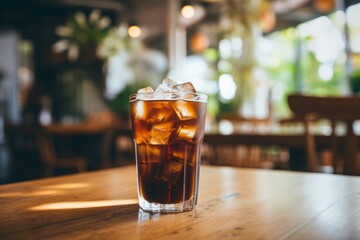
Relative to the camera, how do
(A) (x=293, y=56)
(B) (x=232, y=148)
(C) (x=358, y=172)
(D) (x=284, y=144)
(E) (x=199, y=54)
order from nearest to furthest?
(C) (x=358, y=172) → (D) (x=284, y=144) → (B) (x=232, y=148) → (A) (x=293, y=56) → (E) (x=199, y=54)

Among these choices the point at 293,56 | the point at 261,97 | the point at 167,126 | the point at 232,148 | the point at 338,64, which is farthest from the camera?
the point at 261,97

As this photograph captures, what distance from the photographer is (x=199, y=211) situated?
0.62 meters

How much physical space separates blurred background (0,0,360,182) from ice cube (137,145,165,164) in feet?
11.0

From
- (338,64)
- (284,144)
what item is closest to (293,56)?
(338,64)

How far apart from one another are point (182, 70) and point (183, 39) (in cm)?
74

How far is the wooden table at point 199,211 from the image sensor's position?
0.50 metres

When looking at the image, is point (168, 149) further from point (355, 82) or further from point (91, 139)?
point (355, 82)

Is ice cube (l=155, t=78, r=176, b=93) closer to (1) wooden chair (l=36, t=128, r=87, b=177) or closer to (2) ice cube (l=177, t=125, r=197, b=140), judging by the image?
→ (2) ice cube (l=177, t=125, r=197, b=140)

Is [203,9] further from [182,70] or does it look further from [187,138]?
[187,138]

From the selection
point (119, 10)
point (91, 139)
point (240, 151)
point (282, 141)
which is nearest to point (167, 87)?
point (282, 141)

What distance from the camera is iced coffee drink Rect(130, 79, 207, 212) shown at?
65 cm

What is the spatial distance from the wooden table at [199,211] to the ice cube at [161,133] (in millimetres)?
119

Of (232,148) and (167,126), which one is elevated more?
(167,126)

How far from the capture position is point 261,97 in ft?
24.8
